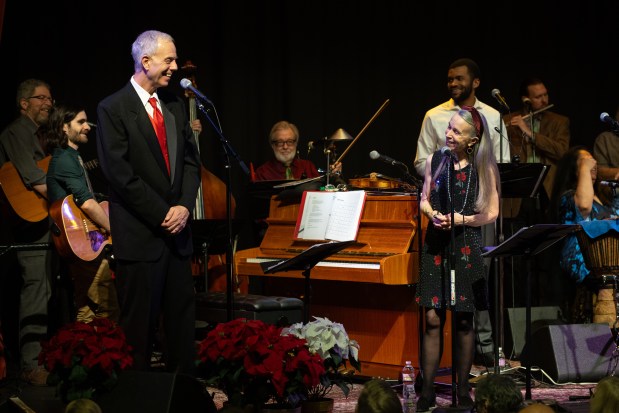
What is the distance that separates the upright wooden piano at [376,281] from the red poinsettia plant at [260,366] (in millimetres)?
1769

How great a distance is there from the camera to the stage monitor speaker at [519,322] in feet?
22.9

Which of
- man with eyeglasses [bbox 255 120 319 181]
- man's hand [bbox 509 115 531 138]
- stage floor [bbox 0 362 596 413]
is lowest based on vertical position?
stage floor [bbox 0 362 596 413]

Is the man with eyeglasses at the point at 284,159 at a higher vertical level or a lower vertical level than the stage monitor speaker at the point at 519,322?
higher

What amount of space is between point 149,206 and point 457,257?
1.86m

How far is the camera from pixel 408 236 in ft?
19.2

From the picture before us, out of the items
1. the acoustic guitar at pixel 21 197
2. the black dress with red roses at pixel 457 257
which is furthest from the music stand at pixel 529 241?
the acoustic guitar at pixel 21 197

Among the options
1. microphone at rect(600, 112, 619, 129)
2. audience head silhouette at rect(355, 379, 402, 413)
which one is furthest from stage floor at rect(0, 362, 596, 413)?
audience head silhouette at rect(355, 379, 402, 413)

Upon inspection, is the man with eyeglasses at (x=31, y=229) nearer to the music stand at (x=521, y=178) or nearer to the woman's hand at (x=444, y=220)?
the woman's hand at (x=444, y=220)

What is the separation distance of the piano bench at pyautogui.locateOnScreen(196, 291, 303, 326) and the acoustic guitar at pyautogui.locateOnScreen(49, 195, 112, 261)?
80 centimetres

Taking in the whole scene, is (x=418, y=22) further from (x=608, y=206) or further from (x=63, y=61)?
(x=63, y=61)

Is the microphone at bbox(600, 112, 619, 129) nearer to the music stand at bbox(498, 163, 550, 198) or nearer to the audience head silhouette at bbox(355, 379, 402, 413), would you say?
the music stand at bbox(498, 163, 550, 198)

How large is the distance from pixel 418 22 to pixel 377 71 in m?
0.65

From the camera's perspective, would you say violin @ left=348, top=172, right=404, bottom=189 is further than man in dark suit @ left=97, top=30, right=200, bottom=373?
Yes

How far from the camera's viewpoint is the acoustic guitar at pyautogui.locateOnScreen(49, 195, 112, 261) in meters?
5.66
